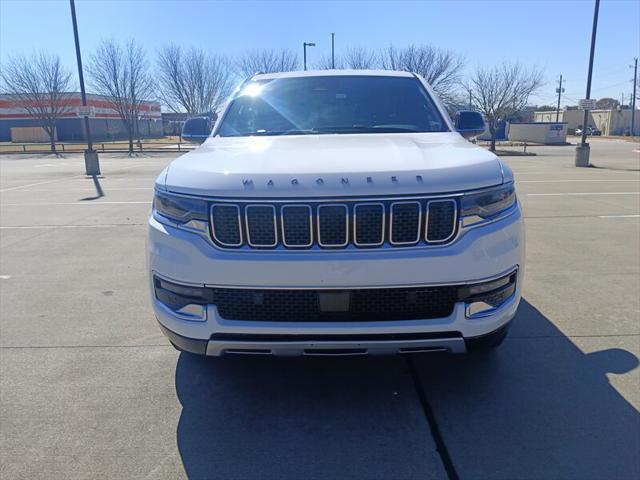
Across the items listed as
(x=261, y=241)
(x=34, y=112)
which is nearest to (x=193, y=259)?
(x=261, y=241)

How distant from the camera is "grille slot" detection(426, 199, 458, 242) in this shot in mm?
2531

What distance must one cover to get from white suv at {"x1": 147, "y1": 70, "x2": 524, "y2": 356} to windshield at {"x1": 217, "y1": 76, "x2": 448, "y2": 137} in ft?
4.22

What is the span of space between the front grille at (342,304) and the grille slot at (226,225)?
0.25m

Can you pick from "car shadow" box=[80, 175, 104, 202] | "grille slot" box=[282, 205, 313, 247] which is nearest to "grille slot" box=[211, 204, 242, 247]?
"grille slot" box=[282, 205, 313, 247]

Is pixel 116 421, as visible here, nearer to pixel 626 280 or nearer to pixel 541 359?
pixel 541 359

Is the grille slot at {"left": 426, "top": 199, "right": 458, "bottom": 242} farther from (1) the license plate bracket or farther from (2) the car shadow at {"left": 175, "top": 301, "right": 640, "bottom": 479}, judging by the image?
(2) the car shadow at {"left": 175, "top": 301, "right": 640, "bottom": 479}

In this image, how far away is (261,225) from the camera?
2545mm

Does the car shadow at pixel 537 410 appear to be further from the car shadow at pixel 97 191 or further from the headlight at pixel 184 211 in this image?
the car shadow at pixel 97 191

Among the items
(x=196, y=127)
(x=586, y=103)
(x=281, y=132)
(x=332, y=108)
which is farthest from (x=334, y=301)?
(x=586, y=103)

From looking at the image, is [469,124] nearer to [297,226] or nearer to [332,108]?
[332,108]

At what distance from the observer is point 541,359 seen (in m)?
3.53

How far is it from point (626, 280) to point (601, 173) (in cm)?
1376

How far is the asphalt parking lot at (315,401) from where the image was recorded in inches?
99.5

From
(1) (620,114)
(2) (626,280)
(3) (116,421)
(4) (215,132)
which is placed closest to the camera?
(3) (116,421)
